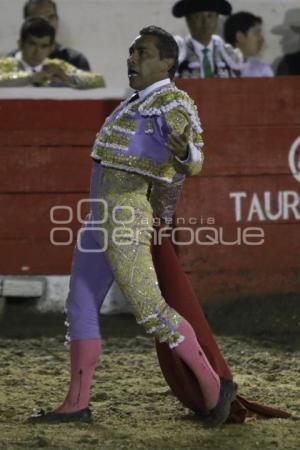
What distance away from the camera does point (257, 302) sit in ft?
20.9

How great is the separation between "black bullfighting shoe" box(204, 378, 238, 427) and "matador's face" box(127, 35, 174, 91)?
1.01 m

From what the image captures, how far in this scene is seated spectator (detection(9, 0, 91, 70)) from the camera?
6.95 metres

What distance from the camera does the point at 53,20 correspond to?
23.7 ft

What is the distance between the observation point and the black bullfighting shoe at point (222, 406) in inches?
154

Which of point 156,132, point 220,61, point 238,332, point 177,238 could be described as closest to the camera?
point 156,132

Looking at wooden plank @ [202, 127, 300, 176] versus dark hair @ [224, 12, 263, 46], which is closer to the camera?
wooden plank @ [202, 127, 300, 176]

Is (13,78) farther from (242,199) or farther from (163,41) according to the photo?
(163,41)

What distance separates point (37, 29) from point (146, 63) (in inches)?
116

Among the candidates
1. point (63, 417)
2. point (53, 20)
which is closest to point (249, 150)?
point (53, 20)

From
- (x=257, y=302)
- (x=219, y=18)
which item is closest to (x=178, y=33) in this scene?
(x=219, y=18)

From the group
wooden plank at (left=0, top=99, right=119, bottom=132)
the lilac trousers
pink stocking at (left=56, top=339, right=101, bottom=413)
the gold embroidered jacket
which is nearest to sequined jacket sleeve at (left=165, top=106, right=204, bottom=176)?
the lilac trousers

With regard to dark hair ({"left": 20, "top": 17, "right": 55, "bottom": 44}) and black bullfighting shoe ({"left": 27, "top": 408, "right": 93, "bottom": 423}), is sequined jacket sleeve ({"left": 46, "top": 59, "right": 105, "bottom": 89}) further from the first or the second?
black bullfighting shoe ({"left": 27, "top": 408, "right": 93, "bottom": 423})

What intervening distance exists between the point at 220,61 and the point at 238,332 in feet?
5.89

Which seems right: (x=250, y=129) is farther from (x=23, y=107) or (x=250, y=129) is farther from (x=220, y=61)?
(x=23, y=107)
